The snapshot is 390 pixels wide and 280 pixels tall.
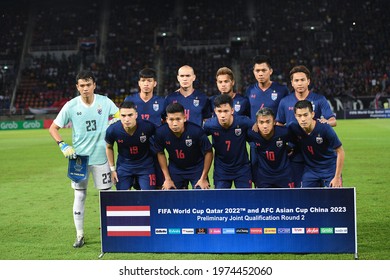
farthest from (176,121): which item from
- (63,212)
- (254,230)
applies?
(63,212)

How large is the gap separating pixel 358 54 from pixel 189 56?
12513 millimetres

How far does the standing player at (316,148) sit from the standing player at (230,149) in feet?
1.85

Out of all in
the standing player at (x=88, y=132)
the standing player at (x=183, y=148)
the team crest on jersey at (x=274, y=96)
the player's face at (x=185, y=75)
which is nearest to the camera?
the standing player at (x=183, y=148)

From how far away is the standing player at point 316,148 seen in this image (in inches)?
209

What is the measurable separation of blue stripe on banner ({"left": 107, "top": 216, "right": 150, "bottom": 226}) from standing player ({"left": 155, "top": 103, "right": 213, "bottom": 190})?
0.62 metres

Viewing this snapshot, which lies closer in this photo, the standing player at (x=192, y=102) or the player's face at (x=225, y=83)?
the player's face at (x=225, y=83)

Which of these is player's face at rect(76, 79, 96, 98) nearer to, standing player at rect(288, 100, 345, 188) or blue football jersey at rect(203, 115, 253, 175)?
blue football jersey at rect(203, 115, 253, 175)

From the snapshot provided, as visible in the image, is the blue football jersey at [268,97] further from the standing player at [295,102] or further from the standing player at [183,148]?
the standing player at [183,148]

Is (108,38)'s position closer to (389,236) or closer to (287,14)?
(287,14)

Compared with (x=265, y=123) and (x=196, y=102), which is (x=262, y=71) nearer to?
(x=196, y=102)

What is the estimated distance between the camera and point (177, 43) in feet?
133

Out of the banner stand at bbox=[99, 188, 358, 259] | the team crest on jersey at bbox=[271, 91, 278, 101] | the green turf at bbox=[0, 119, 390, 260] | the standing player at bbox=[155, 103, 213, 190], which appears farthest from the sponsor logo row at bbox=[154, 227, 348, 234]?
the team crest on jersey at bbox=[271, 91, 278, 101]

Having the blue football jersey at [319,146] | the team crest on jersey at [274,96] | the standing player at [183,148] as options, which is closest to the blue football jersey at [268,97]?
the team crest on jersey at [274,96]
